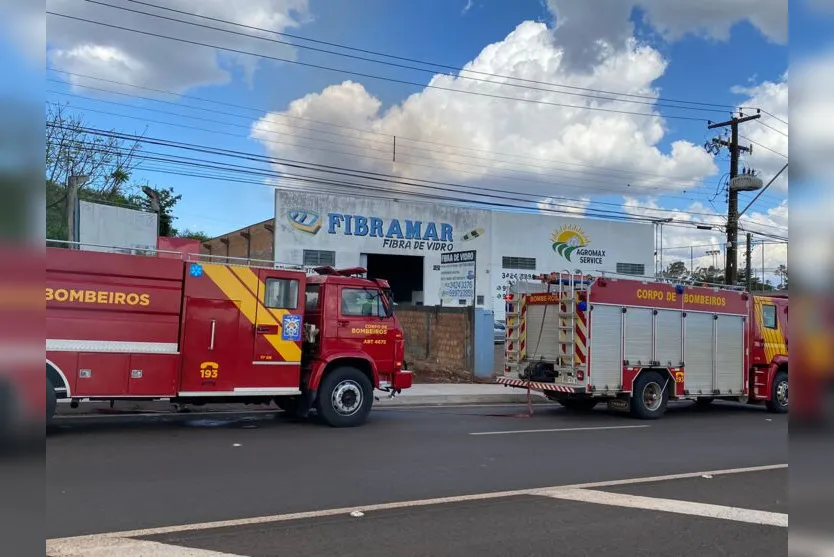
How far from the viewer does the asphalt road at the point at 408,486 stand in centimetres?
529

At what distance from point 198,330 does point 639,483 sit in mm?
6669

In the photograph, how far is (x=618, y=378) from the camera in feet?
44.4

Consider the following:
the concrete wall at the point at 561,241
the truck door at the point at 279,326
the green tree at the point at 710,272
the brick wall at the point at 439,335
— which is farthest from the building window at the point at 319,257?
the green tree at the point at 710,272

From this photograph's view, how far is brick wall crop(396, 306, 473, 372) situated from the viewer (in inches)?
805

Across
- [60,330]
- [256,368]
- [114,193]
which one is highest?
[114,193]

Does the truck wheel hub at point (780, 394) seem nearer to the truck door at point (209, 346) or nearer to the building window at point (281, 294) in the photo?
the building window at point (281, 294)

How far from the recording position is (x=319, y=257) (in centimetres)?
3569

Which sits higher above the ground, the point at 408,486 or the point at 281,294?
the point at 281,294

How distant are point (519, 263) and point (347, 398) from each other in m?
31.6

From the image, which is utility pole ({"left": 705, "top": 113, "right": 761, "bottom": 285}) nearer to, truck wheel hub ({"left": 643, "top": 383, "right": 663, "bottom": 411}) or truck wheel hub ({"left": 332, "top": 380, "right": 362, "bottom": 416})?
truck wheel hub ({"left": 643, "top": 383, "right": 663, "bottom": 411})

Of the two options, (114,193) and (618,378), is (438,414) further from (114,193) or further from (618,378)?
(114,193)

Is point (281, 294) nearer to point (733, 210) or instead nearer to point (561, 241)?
point (733, 210)

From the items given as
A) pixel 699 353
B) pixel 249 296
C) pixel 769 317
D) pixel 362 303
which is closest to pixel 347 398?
pixel 362 303
